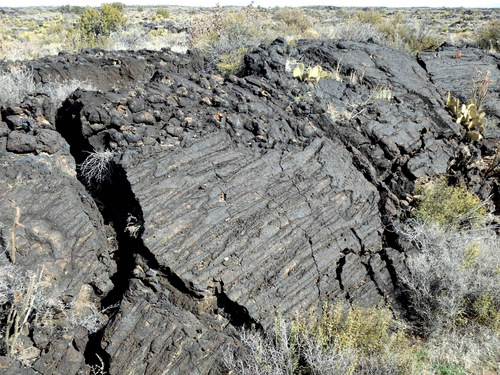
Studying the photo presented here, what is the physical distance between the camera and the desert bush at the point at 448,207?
6.34 metres

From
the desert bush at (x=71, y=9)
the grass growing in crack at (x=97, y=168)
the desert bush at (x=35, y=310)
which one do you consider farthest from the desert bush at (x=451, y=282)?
the desert bush at (x=71, y=9)

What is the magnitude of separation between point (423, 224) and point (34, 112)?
20.0 feet

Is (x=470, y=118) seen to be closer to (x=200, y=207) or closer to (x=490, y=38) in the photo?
(x=200, y=207)

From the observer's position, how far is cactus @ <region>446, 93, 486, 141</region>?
314 inches

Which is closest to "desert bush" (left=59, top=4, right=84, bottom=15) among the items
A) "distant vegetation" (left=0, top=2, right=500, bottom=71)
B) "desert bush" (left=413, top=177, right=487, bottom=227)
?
"distant vegetation" (left=0, top=2, right=500, bottom=71)

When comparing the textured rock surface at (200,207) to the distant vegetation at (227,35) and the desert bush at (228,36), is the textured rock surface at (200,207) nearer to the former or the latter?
the desert bush at (228,36)

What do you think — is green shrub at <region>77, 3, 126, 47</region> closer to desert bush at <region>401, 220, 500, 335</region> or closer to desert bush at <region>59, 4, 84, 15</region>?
desert bush at <region>401, 220, 500, 335</region>

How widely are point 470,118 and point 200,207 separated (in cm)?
622

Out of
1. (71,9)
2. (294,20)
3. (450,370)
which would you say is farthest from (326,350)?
(71,9)

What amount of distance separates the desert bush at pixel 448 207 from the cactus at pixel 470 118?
5.61 ft

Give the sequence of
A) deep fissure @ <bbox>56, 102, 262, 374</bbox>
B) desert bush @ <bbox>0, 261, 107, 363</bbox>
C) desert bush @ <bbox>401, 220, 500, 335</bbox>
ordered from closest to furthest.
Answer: desert bush @ <bbox>0, 261, 107, 363</bbox> < deep fissure @ <bbox>56, 102, 262, 374</bbox> < desert bush @ <bbox>401, 220, 500, 335</bbox>

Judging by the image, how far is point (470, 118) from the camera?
8.08 m

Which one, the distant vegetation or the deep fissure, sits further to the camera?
the distant vegetation

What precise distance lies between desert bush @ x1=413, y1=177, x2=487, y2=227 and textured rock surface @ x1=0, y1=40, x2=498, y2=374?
0.32 m
